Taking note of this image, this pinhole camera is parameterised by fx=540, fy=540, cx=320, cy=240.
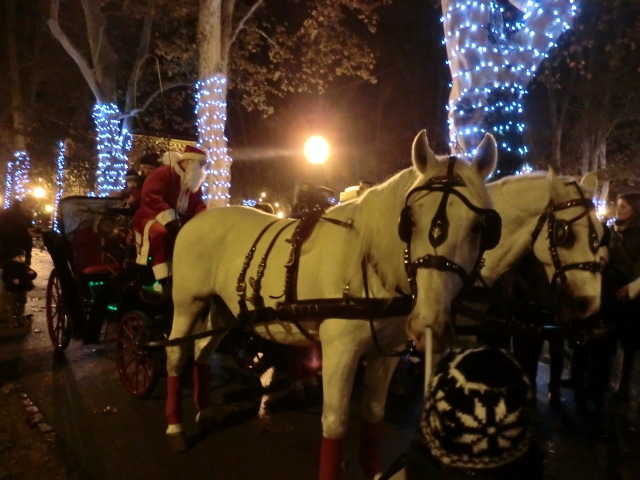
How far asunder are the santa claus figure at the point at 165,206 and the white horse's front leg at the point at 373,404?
2310 millimetres

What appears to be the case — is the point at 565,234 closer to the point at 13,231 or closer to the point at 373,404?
the point at 373,404

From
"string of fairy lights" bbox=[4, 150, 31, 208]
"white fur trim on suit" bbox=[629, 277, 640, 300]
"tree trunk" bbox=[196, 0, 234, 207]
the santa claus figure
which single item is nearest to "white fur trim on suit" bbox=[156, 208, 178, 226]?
the santa claus figure

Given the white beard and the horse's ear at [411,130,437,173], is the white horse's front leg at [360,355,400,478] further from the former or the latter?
the white beard

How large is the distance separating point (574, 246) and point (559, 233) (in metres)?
0.14

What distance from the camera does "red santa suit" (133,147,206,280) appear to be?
191 inches

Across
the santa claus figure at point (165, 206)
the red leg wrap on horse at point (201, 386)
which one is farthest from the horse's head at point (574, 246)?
the santa claus figure at point (165, 206)

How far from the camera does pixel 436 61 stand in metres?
22.9

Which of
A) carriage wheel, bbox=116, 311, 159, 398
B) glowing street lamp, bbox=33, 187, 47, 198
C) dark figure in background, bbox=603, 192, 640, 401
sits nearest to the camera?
dark figure in background, bbox=603, 192, 640, 401

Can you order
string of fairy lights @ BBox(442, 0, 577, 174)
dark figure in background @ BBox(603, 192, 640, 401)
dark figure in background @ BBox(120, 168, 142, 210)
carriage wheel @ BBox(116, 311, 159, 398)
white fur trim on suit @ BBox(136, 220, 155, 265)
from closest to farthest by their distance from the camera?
white fur trim on suit @ BBox(136, 220, 155, 265), dark figure in background @ BBox(603, 192, 640, 401), carriage wheel @ BBox(116, 311, 159, 398), dark figure in background @ BBox(120, 168, 142, 210), string of fairy lights @ BBox(442, 0, 577, 174)

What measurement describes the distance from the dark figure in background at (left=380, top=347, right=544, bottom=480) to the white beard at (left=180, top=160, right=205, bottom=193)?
406cm

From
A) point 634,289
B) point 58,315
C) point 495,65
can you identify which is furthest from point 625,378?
point 58,315

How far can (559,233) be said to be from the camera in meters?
3.46

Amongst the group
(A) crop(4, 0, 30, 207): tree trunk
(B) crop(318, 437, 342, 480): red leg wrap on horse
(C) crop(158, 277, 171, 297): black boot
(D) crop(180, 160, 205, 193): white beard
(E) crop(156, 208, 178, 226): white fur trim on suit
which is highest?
(A) crop(4, 0, 30, 207): tree trunk

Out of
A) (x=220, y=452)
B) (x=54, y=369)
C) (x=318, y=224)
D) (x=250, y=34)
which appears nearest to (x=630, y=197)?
(x=318, y=224)
